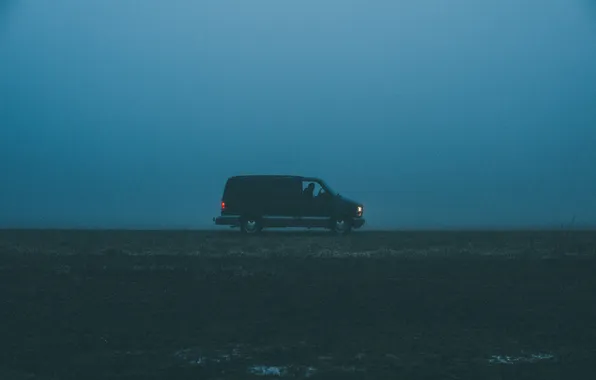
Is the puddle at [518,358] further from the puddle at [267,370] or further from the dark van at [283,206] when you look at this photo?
the dark van at [283,206]

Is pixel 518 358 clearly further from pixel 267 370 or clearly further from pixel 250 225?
pixel 250 225

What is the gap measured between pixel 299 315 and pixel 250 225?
16735 mm

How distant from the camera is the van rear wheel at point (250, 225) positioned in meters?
25.2

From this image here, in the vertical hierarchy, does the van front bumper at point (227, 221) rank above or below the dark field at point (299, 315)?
above

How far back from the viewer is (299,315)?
856cm

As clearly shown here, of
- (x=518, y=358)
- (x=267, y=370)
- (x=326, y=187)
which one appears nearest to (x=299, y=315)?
(x=267, y=370)

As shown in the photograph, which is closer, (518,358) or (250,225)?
(518,358)

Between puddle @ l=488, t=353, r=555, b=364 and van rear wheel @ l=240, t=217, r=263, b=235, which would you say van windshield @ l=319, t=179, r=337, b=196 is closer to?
van rear wheel @ l=240, t=217, r=263, b=235

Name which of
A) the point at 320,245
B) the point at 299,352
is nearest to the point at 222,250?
the point at 320,245

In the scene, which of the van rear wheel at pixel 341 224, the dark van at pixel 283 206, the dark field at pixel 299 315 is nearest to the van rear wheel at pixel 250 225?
the dark van at pixel 283 206

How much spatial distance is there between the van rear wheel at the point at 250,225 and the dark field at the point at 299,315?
27.6 feet

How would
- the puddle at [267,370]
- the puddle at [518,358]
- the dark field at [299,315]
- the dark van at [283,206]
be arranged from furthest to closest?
the dark van at [283,206] → the puddle at [518,358] → the dark field at [299,315] → the puddle at [267,370]

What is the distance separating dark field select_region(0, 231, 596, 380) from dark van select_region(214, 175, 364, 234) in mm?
8116

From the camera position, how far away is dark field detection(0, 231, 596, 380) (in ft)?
20.1
